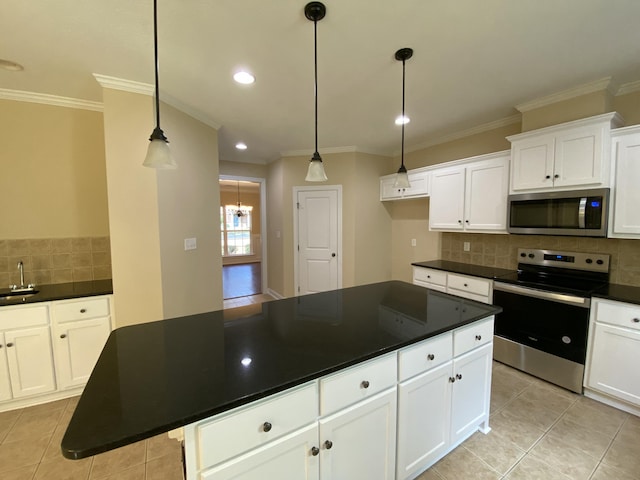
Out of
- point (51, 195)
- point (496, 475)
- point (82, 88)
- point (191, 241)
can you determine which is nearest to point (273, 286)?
point (191, 241)

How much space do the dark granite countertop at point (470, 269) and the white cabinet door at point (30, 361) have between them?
12.7 feet

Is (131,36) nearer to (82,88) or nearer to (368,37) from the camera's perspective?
(82,88)

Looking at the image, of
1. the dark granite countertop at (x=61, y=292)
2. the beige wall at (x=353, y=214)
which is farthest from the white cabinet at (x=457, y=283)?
the dark granite countertop at (x=61, y=292)

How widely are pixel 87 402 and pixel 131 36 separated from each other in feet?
6.75

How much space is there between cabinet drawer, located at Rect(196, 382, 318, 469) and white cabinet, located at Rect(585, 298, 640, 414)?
2.49 m

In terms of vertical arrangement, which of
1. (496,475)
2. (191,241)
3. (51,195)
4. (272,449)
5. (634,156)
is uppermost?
(634,156)

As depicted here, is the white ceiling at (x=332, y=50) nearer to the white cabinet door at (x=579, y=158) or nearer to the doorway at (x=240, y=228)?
the white cabinet door at (x=579, y=158)

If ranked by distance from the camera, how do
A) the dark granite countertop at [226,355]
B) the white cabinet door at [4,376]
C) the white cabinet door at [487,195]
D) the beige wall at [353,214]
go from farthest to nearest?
the beige wall at [353,214]
the white cabinet door at [487,195]
the white cabinet door at [4,376]
the dark granite countertop at [226,355]

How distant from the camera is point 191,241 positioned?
2.82 metres

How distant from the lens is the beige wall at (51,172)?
2428 millimetres

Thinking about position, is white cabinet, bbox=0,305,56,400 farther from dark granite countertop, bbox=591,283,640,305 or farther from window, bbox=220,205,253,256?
window, bbox=220,205,253,256

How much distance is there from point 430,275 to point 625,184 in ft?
6.16

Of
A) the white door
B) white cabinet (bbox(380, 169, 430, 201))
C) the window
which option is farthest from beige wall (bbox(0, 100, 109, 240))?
the window

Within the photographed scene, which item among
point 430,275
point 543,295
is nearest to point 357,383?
point 543,295
